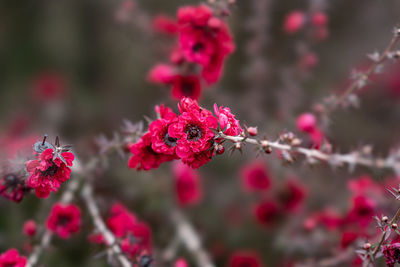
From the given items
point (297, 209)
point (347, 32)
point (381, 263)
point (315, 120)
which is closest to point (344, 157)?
point (315, 120)

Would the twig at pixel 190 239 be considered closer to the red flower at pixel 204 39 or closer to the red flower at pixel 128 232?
the red flower at pixel 128 232

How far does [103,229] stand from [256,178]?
78cm

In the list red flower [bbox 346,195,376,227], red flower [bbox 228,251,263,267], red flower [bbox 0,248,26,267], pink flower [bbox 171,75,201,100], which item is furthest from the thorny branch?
red flower [bbox 0,248,26,267]

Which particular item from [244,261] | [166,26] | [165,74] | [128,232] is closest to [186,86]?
[165,74]

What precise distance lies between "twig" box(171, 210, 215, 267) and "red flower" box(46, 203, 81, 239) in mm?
465

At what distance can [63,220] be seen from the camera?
1094mm

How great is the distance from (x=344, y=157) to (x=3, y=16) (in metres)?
2.09

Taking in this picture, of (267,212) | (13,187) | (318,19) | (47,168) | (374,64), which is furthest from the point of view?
(267,212)

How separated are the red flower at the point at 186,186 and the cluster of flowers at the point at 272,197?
237mm

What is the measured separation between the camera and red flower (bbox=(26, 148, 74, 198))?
0.76 metres

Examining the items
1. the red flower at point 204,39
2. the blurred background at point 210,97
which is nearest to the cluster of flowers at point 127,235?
the blurred background at point 210,97

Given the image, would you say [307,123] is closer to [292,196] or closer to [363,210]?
[363,210]

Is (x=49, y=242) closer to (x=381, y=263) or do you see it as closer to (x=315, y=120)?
(x=315, y=120)

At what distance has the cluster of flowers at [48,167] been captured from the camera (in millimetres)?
765
